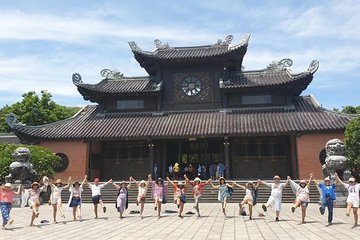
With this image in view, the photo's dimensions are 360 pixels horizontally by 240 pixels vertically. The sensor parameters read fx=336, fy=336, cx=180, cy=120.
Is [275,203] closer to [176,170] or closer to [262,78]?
[176,170]

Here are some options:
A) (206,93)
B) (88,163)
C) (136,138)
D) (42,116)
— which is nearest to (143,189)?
(136,138)

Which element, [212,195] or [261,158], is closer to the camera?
[212,195]

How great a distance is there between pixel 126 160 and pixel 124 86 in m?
5.98

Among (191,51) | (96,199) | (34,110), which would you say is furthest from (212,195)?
(34,110)

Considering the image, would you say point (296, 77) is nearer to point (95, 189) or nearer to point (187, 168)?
point (187, 168)

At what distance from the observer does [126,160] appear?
2283 cm

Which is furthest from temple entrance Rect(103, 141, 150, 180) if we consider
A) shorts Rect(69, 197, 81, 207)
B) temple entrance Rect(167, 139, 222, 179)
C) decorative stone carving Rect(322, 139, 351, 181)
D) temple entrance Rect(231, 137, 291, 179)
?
decorative stone carving Rect(322, 139, 351, 181)

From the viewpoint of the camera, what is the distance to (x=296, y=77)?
2222 centimetres

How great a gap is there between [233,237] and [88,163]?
15.8 m

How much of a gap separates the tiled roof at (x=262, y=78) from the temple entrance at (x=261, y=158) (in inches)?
149

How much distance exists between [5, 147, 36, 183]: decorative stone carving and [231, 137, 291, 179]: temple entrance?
1200 cm

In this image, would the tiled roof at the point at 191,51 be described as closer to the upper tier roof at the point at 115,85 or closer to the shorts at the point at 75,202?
the upper tier roof at the point at 115,85

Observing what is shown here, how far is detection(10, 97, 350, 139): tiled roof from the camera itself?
20.0 metres

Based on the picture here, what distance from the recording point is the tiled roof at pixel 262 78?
876 inches
